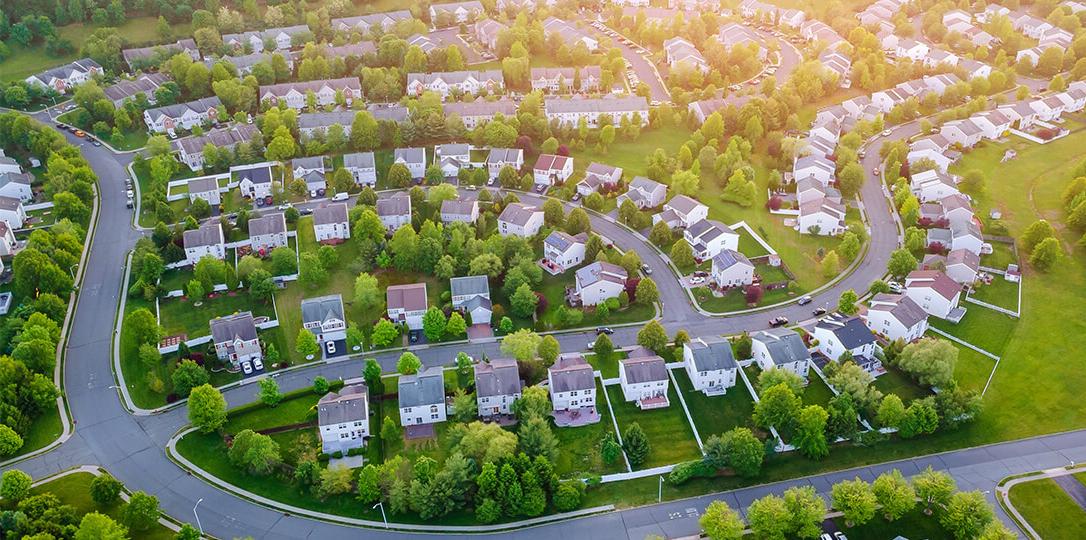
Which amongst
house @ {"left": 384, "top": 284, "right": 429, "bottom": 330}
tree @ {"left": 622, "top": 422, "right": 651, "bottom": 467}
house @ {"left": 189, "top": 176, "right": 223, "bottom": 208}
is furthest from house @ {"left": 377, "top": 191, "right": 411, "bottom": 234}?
tree @ {"left": 622, "top": 422, "right": 651, "bottom": 467}

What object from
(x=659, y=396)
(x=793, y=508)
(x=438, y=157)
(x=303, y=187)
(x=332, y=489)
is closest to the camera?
(x=793, y=508)

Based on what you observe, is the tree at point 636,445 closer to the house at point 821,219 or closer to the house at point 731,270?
the house at point 731,270

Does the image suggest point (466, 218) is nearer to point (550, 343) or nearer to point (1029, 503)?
point (550, 343)

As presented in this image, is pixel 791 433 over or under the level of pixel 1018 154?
under

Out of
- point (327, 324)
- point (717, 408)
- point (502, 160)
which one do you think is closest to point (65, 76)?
point (502, 160)

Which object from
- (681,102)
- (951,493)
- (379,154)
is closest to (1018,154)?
(681,102)

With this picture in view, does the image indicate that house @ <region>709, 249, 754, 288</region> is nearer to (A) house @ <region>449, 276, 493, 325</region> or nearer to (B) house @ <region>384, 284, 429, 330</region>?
(A) house @ <region>449, 276, 493, 325</region>

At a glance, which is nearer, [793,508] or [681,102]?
[793,508]
